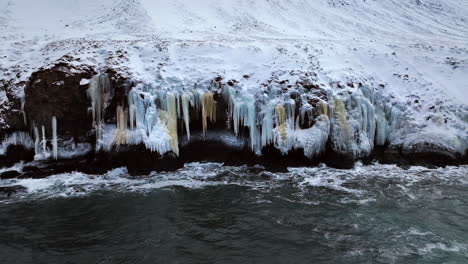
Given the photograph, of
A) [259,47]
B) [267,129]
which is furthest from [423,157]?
[259,47]

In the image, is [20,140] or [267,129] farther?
[267,129]

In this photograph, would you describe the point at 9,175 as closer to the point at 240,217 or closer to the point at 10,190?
the point at 10,190

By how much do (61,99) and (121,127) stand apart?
85.9 inches

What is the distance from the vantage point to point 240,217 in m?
10.3

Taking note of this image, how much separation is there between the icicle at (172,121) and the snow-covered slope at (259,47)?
0.75 metres

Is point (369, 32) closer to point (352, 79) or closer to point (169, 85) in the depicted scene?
point (352, 79)

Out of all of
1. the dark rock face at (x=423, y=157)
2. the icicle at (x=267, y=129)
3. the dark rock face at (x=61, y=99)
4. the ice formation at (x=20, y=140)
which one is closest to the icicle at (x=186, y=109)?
the icicle at (x=267, y=129)

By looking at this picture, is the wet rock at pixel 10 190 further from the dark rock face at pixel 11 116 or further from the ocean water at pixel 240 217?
the dark rock face at pixel 11 116

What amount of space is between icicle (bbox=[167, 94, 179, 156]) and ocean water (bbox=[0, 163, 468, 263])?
2.90 feet

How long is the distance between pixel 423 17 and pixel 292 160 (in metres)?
19.7

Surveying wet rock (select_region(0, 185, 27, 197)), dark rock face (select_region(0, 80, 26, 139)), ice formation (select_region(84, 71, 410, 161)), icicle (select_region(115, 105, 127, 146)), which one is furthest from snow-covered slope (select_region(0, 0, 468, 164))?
wet rock (select_region(0, 185, 27, 197))

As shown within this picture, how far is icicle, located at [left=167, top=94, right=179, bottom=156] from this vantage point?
46.0ft

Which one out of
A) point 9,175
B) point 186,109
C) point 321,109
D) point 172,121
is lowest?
point 9,175

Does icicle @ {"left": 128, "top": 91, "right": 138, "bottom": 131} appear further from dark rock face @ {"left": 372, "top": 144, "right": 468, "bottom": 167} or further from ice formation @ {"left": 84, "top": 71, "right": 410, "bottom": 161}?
dark rock face @ {"left": 372, "top": 144, "right": 468, "bottom": 167}
